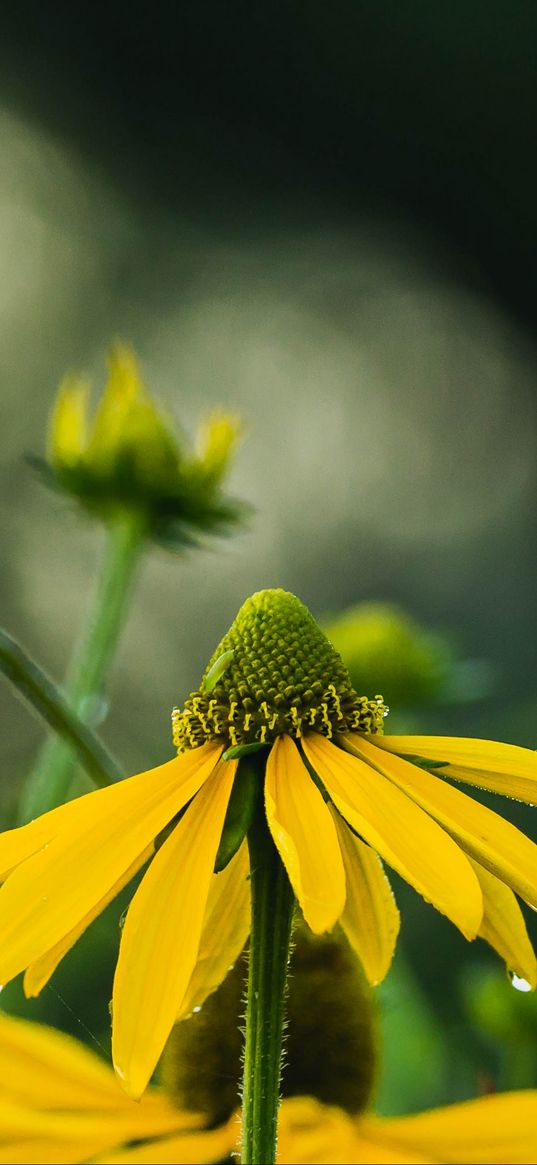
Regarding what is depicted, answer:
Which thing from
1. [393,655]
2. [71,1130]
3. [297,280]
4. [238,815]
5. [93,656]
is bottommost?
[71,1130]

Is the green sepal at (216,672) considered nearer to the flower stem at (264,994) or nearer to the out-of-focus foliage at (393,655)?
the flower stem at (264,994)

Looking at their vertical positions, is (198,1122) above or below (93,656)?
below

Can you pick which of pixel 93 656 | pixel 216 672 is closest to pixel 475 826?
pixel 216 672

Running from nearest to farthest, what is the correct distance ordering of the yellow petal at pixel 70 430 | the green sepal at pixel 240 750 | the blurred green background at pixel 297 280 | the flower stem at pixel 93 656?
the green sepal at pixel 240 750 < the flower stem at pixel 93 656 < the yellow petal at pixel 70 430 < the blurred green background at pixel 297 280

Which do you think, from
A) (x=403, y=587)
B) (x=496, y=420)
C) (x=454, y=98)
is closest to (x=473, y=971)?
(x=403, y=587)

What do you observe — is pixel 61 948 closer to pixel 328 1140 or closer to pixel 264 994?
pixel 264 994

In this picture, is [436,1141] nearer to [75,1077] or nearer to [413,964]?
[75,1077]

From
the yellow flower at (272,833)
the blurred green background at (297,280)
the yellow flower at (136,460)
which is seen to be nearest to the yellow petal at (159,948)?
the yellow flower at (272,833)
